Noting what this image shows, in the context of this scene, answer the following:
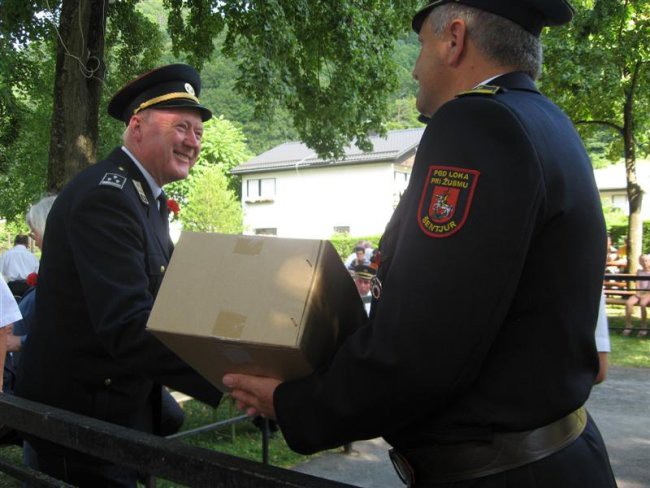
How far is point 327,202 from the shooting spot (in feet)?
163

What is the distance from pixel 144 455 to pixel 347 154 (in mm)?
47361

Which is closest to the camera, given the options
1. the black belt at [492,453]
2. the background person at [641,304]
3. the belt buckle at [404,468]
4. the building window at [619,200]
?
the black belt at [492,453]

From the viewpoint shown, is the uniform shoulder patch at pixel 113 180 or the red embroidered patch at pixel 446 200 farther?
the uniform shoulder patch at pixel 113 180

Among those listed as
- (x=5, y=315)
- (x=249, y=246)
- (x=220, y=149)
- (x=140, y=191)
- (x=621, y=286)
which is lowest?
(x=621, y=286)

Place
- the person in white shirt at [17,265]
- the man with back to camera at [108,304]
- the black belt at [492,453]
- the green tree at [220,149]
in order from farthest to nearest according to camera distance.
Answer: the green tree at [220,149] → the person in white shirt at [17,265] → the man with back to camera at [108,304] → the black belt at [492,453]

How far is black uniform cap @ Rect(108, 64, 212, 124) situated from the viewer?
9.13 feet

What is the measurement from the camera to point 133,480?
2482mm

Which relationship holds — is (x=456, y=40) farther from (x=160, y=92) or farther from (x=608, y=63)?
(x=608, y=63)

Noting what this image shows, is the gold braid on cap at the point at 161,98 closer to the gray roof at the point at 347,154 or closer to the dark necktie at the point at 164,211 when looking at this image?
the dark necktie at the point at 164,211

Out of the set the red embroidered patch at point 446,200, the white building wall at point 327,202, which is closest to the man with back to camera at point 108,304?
the red embroidered patch at point 446,200

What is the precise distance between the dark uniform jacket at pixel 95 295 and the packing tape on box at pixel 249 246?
2.12 ft

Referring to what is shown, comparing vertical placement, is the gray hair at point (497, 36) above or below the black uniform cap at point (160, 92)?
below

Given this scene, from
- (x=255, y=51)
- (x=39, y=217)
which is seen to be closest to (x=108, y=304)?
(x=39, y=217)

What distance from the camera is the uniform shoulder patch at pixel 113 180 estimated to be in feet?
7.70
